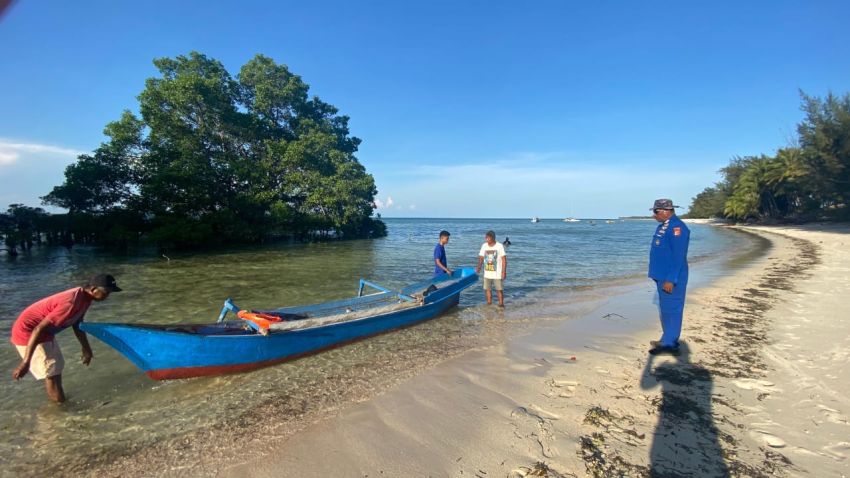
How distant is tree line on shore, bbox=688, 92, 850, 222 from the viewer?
110 feet

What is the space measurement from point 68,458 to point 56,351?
1.57 metres

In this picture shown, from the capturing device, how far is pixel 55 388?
15.8 feet

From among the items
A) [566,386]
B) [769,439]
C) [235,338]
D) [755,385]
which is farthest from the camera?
[235,338]

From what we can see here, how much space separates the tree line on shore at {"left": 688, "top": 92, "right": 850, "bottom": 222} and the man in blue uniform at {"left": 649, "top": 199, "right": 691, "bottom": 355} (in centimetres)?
4192

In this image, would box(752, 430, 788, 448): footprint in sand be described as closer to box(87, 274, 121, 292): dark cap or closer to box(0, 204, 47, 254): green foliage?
box(87, 274, 121, 292): dark cap

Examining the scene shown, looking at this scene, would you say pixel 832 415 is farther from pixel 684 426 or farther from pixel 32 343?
pixel 32 343

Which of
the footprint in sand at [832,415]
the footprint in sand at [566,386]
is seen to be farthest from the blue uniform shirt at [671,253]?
the footprint in sand at [566,386]

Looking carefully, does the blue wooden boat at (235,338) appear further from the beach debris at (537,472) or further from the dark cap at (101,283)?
the beach debris at (537,472)

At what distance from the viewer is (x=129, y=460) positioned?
3727 millimetres

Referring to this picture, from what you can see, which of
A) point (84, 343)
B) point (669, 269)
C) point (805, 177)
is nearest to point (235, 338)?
point (84, 343)

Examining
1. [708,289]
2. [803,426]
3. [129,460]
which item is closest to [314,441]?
[129,460]

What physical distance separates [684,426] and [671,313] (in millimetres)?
2630

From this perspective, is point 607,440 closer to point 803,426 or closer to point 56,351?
point 803,426

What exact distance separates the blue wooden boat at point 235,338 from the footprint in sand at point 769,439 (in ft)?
18.6
